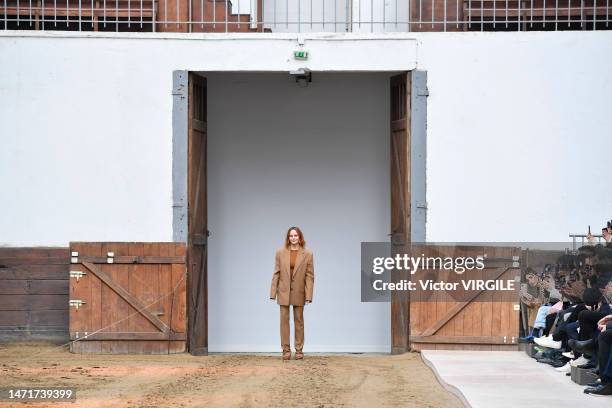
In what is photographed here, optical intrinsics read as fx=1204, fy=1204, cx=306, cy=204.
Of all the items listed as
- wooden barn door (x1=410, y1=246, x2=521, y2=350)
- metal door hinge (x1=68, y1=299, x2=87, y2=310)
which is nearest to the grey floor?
wooden barn door (x1=410, y1=246, x2=521, y2=350)

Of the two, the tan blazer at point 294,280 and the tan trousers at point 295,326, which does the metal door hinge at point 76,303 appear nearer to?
the tan blazer at point 294,280

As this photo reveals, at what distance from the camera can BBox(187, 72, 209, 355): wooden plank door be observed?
14.9m

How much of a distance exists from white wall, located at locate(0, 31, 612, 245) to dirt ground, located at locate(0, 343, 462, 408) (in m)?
1.74

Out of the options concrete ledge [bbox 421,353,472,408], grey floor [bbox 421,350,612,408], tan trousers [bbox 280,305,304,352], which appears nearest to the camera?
grey floor [bbox 421,350,612,408]

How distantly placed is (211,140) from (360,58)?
326 centimetres

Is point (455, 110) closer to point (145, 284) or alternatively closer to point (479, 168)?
point (479, 168)

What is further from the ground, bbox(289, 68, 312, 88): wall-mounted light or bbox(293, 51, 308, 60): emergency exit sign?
bbox(293, 51, 308, 60): emergency exit sign

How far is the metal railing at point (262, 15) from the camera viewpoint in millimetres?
15469

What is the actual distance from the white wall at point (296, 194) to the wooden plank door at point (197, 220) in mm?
1119

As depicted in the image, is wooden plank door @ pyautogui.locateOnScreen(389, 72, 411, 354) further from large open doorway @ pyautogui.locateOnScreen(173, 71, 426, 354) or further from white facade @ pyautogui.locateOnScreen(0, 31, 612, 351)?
large open doorway @ pyautogui.locateOnScreen(173, 71, 426, 354)

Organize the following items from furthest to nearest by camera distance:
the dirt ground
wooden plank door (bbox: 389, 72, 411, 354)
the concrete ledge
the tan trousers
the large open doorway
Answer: the large open doorway → wooden plank door (bbox: 389, 72, 411, 354) → the tan trousers → the dirt ground → the concrete ledge

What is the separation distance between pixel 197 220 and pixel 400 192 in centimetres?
262

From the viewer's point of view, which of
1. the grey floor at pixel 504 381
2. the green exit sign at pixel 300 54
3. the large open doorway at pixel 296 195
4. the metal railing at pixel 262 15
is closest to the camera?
the grey floor at pixel 504 381

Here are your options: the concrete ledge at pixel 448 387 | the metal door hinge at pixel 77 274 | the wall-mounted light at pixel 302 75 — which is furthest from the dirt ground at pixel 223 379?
the wall-mounted light at pixel 302 75
